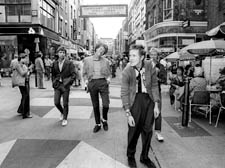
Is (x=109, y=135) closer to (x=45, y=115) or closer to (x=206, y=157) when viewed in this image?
(x=206, y=157)

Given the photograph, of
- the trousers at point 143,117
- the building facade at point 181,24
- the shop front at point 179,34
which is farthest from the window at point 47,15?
the trousers at point 143,117

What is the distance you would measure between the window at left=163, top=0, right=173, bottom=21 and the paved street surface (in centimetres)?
1622

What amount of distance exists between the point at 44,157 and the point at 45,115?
2915 millimetres

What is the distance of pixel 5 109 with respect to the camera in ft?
24.0

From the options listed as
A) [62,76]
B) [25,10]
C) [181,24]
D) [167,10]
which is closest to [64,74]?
[62,76]

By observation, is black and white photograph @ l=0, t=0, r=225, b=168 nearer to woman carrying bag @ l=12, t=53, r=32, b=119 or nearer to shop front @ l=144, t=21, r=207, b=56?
woman carrying bag @ l=12, t=53, r=32, b=119

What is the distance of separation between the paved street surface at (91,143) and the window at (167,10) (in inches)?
639

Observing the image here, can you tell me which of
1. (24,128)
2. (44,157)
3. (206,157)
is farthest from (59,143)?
(206,157)

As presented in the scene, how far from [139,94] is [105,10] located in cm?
1999

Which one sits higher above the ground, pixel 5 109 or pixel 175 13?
pixel 175 13

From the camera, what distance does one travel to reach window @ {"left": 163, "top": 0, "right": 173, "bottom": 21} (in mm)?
20797

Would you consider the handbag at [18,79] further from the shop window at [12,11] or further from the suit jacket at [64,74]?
the shop window at [12,11]

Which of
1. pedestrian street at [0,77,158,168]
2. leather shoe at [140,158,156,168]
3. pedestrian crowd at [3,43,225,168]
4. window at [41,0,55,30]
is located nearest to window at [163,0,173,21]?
window at [41,0,55,30]

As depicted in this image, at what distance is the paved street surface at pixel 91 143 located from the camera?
12.0 feet
